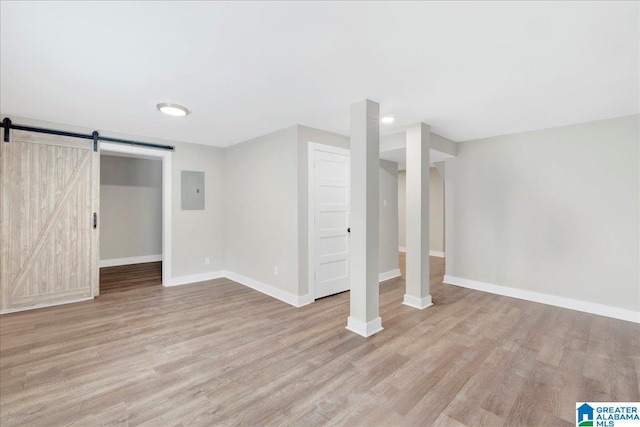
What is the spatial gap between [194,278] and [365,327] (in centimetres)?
343

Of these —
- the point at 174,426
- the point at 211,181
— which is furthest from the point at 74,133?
the point at 174,426

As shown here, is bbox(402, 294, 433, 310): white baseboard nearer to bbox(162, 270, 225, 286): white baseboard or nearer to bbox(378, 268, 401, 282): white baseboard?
bbox(378, 268, 401, 282): white baseboard

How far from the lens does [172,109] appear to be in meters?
3.22

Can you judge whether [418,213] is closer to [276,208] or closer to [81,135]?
[276,208]

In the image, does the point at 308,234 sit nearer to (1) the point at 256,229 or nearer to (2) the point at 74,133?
(1) the point at 256,229

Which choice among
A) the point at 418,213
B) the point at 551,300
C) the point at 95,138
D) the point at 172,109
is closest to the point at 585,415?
the point at 418,213

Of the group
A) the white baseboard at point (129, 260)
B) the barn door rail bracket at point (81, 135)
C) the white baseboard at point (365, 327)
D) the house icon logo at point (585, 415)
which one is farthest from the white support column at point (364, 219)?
the white baseboard at point (129, 260)

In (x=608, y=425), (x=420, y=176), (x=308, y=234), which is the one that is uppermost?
(x=420, y=176)

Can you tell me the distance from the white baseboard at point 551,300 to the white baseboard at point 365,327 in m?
2.43

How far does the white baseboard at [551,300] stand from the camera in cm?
350

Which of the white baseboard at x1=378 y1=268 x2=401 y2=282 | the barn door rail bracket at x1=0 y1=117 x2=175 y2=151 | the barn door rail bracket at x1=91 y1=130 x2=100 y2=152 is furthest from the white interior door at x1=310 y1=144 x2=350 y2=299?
the barn door rail bracket at x1=91 y1=130 x2=100 y2=152

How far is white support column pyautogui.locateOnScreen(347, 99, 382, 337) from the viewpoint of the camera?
9.87ft

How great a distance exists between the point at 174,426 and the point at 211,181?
166 inches

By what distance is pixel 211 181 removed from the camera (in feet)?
17.6
